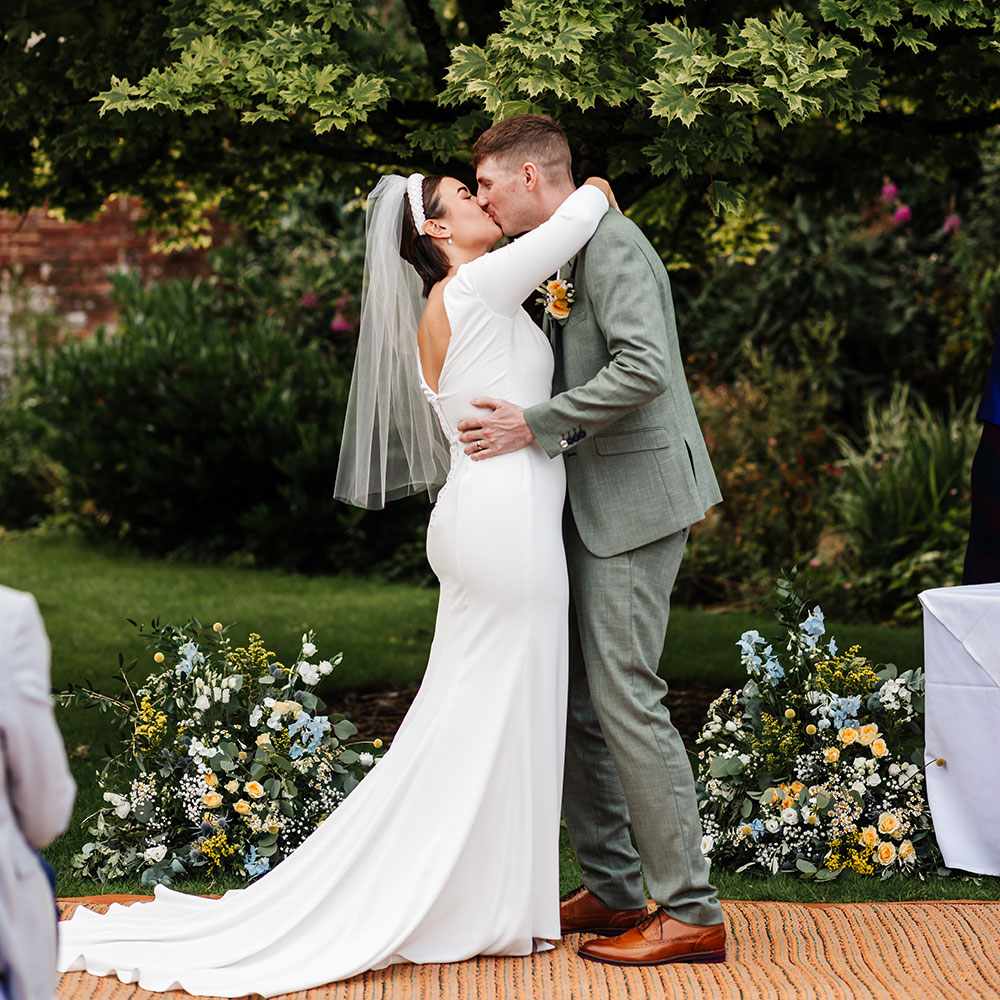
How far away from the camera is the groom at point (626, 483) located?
11.2 ft

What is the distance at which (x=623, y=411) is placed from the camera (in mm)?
3395

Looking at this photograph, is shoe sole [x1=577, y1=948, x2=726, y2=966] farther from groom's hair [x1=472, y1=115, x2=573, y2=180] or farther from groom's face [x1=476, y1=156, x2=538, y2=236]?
groom's hair [x1=472, y1=115, x2=573, y2=180]

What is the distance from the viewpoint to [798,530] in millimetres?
9508

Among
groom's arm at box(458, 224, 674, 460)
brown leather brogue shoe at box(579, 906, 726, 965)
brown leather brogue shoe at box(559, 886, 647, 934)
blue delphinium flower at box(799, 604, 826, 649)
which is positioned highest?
groom's arm at box(458, 224, 674, 460)

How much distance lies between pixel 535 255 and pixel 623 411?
460mm

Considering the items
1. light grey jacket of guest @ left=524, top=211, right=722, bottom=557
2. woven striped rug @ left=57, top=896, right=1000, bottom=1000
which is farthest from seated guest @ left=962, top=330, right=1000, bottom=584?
light grey jacket of guest @ left=524, top=211, right=722, bottom=557

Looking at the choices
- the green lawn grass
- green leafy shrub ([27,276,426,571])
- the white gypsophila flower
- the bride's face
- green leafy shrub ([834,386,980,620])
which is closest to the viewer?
the bride's face

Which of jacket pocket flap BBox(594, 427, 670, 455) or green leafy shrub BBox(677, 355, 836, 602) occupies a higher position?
jacket pocket flap BBox(594, 427, 670, 455)

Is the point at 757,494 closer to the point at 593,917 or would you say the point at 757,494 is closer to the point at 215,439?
the point at 215,439

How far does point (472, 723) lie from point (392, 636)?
4.93 meters

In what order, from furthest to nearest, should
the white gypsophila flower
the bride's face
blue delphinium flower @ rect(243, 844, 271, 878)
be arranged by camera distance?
1. the white gypsophila flower
2. blue delphinium flower @ rect(243, 844, 271, 878)
3. the bride's face

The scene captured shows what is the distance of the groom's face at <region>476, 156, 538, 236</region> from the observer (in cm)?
355

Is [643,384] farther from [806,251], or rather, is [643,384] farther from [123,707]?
[806,251]

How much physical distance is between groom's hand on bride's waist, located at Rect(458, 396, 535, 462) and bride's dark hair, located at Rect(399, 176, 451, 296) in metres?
0.44
